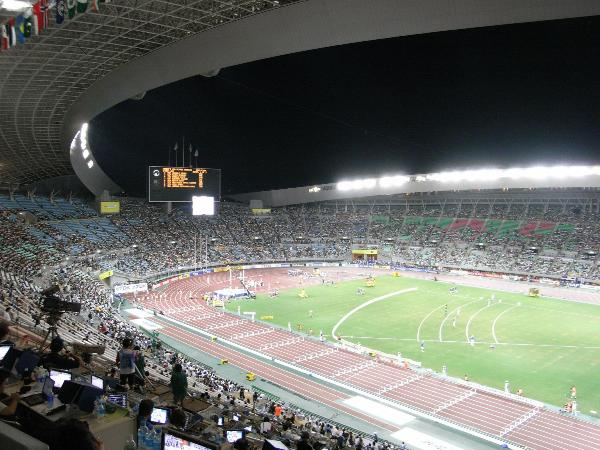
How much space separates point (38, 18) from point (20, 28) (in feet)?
3.89

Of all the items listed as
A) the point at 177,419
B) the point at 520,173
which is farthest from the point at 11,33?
the point at 520,173

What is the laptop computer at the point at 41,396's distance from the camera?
635cm

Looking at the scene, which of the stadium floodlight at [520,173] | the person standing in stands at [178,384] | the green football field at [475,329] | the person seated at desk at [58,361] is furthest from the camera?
the stadium floodlight at [520,173]

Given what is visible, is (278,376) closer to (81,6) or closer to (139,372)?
Result: (139,372)

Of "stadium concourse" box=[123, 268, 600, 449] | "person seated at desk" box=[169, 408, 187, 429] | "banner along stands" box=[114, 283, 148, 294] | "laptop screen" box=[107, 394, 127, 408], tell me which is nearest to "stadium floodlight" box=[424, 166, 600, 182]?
"stadium concourse" box=[123, 268, 600, 449]

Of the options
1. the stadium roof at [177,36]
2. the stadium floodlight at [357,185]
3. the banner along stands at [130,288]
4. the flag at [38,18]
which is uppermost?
the stadium roof at [177,36]

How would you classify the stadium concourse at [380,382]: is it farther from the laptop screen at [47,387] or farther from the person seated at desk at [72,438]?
the person seated at desk at [72,438]

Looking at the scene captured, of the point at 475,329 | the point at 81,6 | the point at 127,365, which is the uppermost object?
the point at 81,6

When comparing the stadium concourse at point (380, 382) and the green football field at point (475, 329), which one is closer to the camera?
the stadium concourse at point (380, 382)

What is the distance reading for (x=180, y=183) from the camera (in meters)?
48.5

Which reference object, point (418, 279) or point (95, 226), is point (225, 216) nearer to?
point (95, 226)

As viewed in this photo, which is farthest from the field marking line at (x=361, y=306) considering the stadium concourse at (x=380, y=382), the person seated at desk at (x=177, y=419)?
the person seated at desk at (x=177, y=419)

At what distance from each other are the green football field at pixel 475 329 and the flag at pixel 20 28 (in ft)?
85.1

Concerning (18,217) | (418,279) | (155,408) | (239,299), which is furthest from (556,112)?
(18,217)
